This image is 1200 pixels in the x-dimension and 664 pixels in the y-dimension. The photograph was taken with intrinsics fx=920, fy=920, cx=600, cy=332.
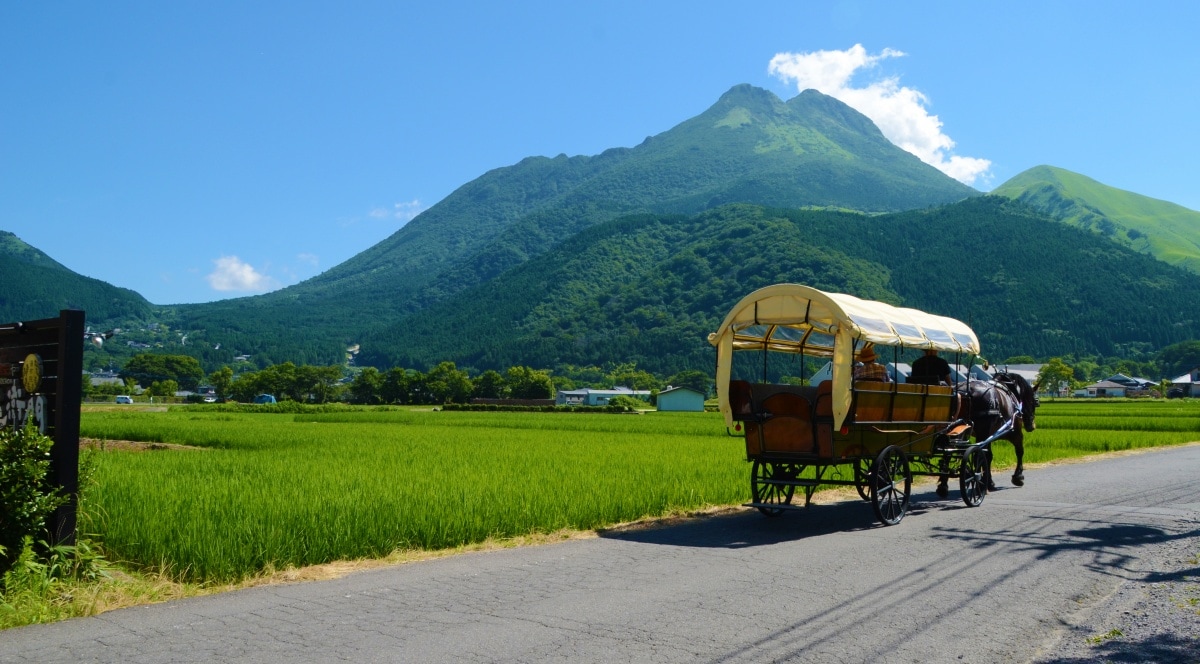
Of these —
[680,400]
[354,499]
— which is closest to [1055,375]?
[680,400]

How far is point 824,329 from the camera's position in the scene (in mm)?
12180

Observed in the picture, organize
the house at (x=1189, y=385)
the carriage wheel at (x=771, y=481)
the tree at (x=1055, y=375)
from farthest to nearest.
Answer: the house at (x=1189, y=385) → the tree at (x=1055, y=375) → the carriage wheel at (x=771, y=481)

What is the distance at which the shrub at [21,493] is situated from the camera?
23.1 feet

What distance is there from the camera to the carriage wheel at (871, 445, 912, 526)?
36.6 ft

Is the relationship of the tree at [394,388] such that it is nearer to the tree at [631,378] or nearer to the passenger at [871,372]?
the tree at [631,378]

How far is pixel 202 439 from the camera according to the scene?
30.2m

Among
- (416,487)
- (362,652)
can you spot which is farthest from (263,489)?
(362,652)

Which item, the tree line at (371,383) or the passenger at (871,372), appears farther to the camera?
the tree line at (371,383)

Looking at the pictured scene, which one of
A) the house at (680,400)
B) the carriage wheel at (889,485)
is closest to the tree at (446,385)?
the house at (680,400)

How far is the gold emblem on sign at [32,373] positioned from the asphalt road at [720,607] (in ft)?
7.67

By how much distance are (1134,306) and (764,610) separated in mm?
187802

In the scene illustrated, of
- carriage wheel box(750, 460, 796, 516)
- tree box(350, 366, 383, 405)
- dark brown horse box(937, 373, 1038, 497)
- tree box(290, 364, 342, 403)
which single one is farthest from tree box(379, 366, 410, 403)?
→ carriage wheel box(750, 460, 796, 516)

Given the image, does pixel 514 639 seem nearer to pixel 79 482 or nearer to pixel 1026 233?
pixel 79 482

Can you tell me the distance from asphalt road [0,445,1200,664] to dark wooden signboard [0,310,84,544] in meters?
1.40
